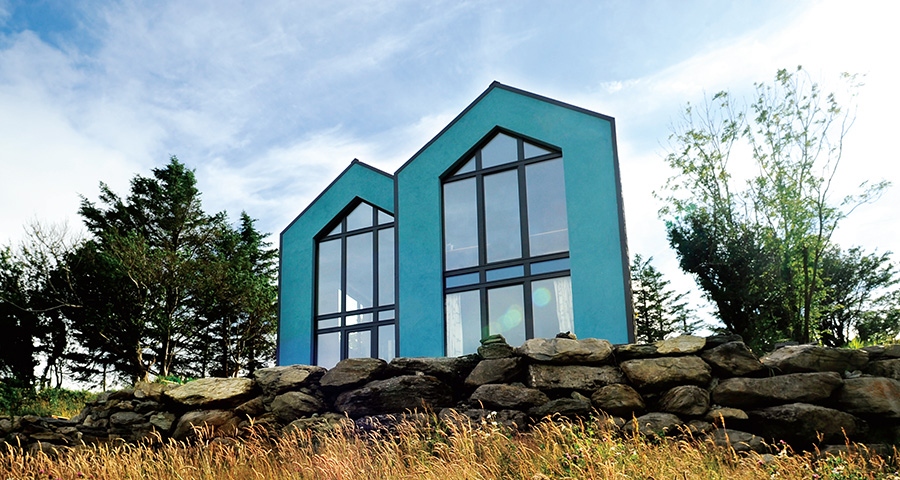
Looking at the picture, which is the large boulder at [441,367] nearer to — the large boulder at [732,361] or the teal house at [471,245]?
the large boulder at [732,361]

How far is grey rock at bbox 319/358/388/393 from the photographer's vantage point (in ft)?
28.4

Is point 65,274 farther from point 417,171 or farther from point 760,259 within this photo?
point 760,259

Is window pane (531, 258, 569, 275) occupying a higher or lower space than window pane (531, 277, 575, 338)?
higher

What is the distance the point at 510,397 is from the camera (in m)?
7.92

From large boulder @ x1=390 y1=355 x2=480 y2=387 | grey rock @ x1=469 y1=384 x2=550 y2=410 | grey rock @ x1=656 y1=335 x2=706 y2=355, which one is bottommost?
grey rock @ x1=469 y1=384 x2=550 y2=410

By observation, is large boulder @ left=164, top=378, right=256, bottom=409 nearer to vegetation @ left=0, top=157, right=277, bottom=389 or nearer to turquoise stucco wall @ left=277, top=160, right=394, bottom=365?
turquoise stucco wall @ left=277, top=160, right=394, bottom=365

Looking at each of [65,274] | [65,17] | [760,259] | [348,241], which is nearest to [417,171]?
[348,241]

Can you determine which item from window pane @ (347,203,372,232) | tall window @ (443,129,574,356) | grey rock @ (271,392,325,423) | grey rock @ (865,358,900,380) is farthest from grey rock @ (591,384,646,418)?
window pane @ (347,203,372,232)

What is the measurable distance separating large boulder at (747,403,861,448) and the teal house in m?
4.80

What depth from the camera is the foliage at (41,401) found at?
13.9 meters

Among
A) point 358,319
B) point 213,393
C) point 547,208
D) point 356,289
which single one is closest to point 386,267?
point 356,289

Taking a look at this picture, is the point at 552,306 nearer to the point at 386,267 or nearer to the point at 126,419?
the point at 386,267

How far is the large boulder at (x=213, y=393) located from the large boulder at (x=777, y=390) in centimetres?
→ 594

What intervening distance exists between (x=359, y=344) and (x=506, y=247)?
4370mm
